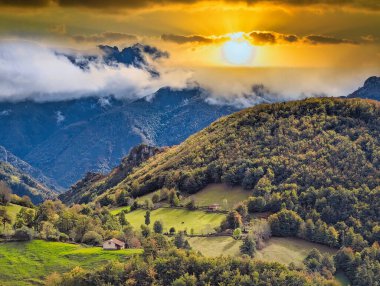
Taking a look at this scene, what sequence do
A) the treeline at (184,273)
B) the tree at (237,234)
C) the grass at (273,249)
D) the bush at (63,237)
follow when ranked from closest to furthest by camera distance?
1. the treeline at (184,273)
2. the grass at (273,249)
3. the bush at (63,237)
4. the tree at (237,234)

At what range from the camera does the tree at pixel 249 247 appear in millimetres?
177625

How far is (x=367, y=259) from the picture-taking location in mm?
178125

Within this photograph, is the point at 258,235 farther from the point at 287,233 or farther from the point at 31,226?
the point at 31,226

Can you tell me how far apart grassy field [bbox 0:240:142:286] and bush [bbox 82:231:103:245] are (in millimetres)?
5891

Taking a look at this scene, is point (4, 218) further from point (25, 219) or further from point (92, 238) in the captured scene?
point (92, 238)

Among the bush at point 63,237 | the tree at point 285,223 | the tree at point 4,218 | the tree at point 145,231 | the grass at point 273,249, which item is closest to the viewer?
the grass at point 273,249

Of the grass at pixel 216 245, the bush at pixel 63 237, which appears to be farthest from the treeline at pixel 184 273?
the bush at pixel 63 237

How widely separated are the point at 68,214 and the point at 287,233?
2260 inches

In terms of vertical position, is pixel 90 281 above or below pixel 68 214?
below

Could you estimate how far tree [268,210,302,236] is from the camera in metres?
195

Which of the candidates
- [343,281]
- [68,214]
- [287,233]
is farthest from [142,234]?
[343,281]

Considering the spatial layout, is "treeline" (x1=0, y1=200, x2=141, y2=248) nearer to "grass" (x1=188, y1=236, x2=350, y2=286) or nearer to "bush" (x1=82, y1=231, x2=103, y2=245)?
"bush" (x1=82, y1=231, x2=103, y2=245)

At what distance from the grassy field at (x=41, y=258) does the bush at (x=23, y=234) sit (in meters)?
2.43

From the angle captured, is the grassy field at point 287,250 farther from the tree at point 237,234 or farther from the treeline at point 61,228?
the treeline at point 61,228
